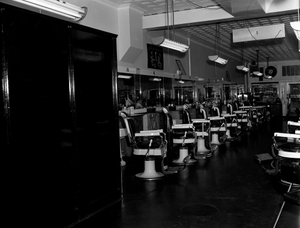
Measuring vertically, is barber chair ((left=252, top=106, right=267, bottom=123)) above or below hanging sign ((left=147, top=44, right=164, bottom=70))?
below

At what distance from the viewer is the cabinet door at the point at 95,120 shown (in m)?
3.67

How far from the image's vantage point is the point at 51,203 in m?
3.23

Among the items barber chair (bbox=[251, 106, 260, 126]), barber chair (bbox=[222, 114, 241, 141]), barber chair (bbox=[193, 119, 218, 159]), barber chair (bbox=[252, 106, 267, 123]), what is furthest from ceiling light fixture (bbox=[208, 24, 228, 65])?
barber chair (bbox=[252, 106, 267, 123])

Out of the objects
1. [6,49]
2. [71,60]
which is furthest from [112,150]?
[6,49]

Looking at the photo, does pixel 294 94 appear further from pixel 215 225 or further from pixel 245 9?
pixel 215 225

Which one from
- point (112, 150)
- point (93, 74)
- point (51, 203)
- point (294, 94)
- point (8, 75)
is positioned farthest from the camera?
point (294, 94)

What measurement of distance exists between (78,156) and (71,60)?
100 centimetres

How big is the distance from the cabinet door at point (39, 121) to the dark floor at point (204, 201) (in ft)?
1.71

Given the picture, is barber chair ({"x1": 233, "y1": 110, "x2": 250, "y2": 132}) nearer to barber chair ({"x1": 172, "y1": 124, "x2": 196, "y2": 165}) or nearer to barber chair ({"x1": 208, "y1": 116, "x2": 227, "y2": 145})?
barber chair ({"x1": 208, "y1": 116, "x2": 227, "y2": 145})

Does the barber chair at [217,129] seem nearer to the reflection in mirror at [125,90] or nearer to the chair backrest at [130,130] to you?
the reflection in mirror at [125,90]

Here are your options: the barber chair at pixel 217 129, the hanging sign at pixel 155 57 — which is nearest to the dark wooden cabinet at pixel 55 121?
the barber chair at pixel 217 129

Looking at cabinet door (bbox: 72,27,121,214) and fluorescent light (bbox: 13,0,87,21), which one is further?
cabinet door (bbox: 72,27,121,214)

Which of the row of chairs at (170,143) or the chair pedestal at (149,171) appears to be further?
the chair pedestal at (149,171)

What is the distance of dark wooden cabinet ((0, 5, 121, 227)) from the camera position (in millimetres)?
2879
